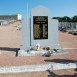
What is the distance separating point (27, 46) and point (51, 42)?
197cm

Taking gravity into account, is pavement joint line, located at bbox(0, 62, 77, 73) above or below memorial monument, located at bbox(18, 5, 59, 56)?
below

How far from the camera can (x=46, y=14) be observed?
1797 centimetres

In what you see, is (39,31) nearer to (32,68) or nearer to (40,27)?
(40,27)

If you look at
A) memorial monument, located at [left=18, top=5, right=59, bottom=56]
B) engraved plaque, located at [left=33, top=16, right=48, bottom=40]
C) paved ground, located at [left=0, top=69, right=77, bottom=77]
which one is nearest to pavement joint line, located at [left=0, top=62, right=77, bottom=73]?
paved ground, located at [left=0, top=69, right=77, bottom=77]

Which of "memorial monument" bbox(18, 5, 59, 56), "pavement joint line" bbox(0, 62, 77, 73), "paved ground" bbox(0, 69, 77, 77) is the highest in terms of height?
"memorial monument" bbox(18, 5, 59, 56)

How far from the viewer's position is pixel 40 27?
17875 mm

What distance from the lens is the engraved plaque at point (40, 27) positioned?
1780cm

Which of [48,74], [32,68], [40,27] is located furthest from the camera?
[40,27]

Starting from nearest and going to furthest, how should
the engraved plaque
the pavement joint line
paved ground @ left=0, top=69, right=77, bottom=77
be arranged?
1. paved ground @ left=0, top=69, right=77, bottom=77
2. the pavement joint line
3. the engraved plaque

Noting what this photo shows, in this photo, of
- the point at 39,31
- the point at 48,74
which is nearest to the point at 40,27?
the point at 39,31

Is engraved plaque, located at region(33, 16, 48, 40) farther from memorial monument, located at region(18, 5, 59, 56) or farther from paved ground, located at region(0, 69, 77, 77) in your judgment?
paved ground, located at region(0, 69, 77, 77)

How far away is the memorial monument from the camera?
58.4ft

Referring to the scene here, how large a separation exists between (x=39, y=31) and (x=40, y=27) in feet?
1.08

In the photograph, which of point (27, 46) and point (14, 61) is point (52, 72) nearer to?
point (14, 61)
